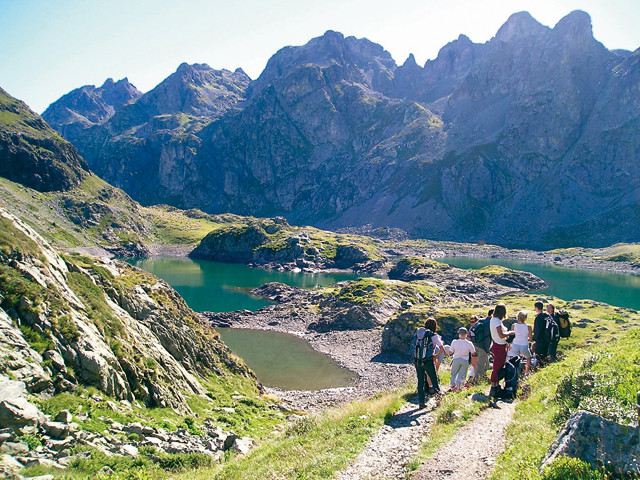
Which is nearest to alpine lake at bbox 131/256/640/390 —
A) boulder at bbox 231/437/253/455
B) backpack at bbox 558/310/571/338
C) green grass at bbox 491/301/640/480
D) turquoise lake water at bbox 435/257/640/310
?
turquoise lake water at bbox 435/257/640/310

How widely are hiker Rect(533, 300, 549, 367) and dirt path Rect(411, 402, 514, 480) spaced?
685 centimetres

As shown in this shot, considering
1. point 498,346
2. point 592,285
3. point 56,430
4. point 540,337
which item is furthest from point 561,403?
point 592,285

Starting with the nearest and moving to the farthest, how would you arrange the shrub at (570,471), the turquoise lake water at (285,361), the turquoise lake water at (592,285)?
the shrub at (570,471) < the turquoise lake water at (285,361) < the turquoise lake water at (592,285)

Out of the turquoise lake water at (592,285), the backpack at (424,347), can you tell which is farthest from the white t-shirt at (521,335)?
the turquoise lake water at (592,285)

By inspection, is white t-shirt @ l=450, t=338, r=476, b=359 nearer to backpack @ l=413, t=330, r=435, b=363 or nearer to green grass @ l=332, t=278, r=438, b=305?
backpack @ l=413, t=330, r=435, b=363

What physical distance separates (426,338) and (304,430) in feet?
20.2

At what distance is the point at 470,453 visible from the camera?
435 inches

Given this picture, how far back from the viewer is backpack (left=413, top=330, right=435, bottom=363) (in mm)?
16422

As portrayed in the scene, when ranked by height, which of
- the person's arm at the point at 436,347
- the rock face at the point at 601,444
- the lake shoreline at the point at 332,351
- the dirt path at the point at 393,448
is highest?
the rock face at the point at 601,444

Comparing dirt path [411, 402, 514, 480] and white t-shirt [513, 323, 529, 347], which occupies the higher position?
white t-shirt [513, 323, 529, 347]

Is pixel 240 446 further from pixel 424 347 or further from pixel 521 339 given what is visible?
pixel 521 339

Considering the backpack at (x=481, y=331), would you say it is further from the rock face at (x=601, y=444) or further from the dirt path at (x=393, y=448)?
the rock face at (x=601, y=444)

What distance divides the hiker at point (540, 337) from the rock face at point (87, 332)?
18.7 meters

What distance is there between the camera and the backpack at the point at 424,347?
53.9 feet
